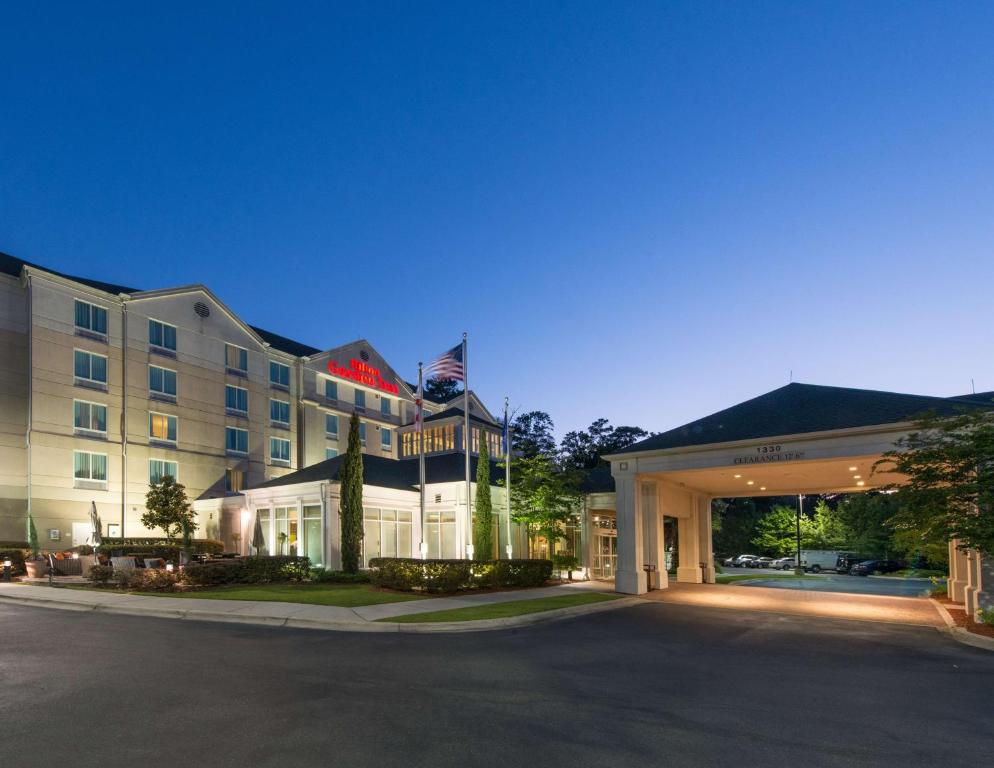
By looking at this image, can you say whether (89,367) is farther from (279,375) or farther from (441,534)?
(441,534)

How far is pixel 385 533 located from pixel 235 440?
2070cm

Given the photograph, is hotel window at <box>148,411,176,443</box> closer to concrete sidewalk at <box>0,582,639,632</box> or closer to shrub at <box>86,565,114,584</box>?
shrub at <box>86,565,114,584</box>

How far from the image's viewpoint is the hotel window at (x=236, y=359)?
167ft

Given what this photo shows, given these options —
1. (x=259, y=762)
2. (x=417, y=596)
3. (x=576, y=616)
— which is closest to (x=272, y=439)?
(x=417, y=596)

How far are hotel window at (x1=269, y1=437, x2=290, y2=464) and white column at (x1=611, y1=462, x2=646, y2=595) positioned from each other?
33699 mm

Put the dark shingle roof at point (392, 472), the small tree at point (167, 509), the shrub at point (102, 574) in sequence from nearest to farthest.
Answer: the shrub at point (102, 574) → the dark shingle roof at point (392, 472) → the small tree at point (167, 509)

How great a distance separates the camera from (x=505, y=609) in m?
19.6

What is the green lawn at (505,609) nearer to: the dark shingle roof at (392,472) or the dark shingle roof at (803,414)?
the dark shingle roof at (803,414)

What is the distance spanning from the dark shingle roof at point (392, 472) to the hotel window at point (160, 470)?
31.7 feet

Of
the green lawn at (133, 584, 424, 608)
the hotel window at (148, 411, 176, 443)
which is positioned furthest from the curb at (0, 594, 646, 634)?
the hotel window at (148, 411, 176, 443)

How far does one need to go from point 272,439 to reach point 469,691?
1871 inches

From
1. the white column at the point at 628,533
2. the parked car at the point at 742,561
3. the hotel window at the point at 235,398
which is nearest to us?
the white column at the point at 628,533

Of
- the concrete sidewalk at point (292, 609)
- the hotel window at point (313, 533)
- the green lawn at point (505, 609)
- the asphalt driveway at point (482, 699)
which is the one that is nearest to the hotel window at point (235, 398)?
the hotel window at point (313, 533)

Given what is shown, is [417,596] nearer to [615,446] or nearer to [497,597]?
[497,597]
